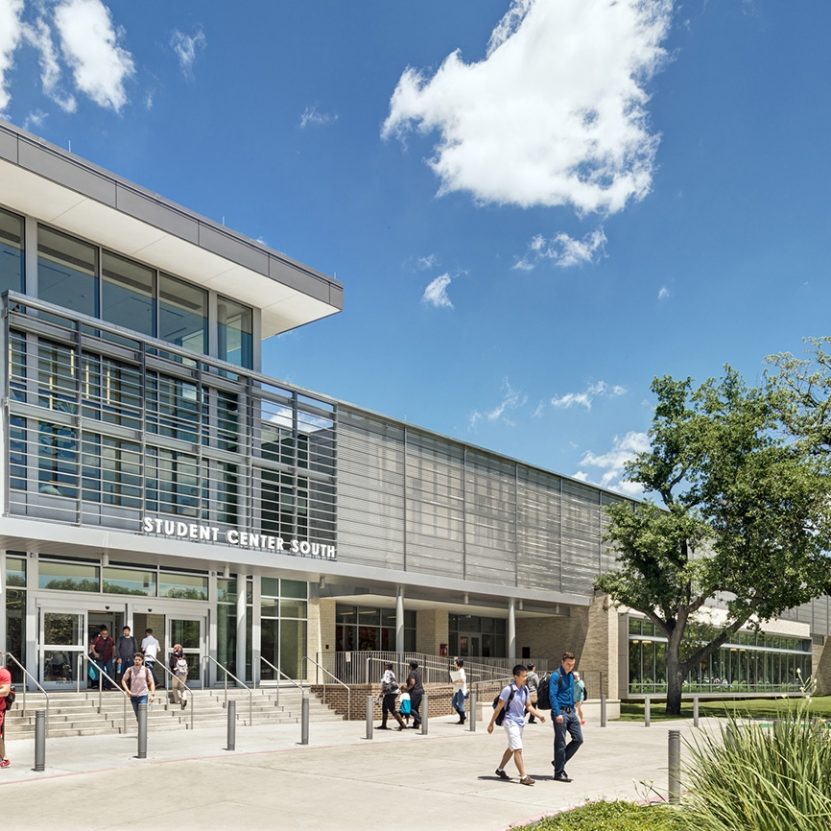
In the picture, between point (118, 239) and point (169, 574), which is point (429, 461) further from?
point (118, 239)

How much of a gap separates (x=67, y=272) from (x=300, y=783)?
57.0 feet

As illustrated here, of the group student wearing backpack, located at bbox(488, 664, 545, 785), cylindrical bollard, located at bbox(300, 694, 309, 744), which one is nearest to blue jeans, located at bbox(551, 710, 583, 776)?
student wearing backpack, located at bbox(488, 664, 545, 785)

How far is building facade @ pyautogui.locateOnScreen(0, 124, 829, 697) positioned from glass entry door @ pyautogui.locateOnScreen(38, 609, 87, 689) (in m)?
0.05

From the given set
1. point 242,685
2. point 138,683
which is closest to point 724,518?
point 242,685

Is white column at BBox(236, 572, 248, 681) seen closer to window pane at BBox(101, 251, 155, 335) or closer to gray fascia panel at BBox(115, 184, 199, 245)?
window pane at BBox(101, 251, 155, 335)

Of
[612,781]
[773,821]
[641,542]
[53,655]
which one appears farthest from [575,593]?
[773,821]

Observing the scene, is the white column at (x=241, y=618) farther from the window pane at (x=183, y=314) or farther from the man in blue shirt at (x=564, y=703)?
the man in blue shirt at (x=564, y=703)

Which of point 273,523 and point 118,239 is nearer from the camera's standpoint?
point 118,239

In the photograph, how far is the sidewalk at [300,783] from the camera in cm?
1172

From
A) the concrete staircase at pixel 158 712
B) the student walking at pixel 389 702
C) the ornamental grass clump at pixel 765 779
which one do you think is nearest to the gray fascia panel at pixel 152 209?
the concrete staircase at pixel 158 712

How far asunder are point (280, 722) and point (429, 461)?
13.9 m

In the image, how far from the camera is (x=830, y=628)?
258 feet

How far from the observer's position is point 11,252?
26.0 meters

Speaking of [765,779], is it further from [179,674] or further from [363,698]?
[363,698]
